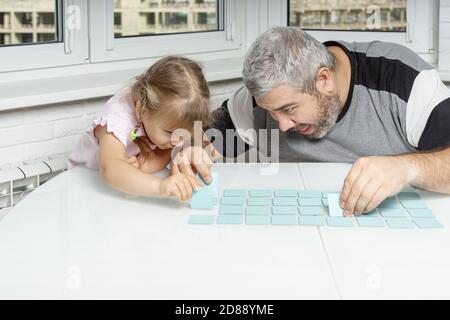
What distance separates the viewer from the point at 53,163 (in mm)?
2352

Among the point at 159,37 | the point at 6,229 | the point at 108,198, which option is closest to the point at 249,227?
the point at 108,198

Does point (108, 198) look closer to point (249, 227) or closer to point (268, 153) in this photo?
point (249, 227)

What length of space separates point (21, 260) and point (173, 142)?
0.71 metres

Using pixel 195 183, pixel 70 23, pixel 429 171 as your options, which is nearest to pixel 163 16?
pixel 70 23

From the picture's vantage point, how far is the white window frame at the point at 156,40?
2.64 m

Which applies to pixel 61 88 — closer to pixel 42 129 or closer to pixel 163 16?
pixel 42 129

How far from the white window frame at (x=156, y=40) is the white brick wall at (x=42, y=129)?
25cm

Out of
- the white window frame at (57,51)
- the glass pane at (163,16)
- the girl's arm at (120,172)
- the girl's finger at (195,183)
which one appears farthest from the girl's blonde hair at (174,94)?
the glass pane at (163,16)

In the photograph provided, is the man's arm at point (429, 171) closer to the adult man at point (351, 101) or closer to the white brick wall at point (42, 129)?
the adult man at point (351, 101)

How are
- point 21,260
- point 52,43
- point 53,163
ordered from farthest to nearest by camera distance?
point 52,43, point 53,163, point 21,260

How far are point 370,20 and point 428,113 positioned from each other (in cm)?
122

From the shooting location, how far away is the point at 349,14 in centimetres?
312
